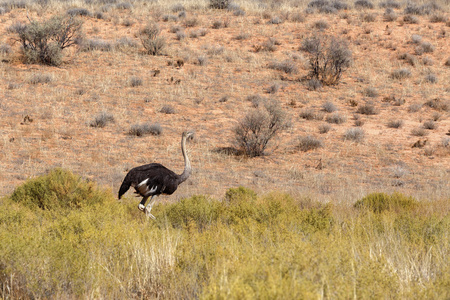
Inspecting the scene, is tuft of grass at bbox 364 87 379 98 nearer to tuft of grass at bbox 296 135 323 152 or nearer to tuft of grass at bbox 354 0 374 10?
tuft of grass at bbox 296 135 323 152

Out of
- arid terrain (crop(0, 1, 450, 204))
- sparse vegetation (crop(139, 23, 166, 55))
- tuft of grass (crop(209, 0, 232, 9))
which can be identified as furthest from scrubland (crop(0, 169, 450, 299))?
tuft of grass (crop(209, 0, 232, 9))

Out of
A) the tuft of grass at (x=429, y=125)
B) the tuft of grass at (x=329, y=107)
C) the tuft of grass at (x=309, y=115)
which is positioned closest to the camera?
the tuft of grass at (x=429, y=125)

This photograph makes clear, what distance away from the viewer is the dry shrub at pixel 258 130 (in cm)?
1577

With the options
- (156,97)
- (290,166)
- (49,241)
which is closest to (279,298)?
(49,241)

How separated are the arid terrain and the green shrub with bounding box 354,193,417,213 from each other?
1.14 metres

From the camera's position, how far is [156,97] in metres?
20.0

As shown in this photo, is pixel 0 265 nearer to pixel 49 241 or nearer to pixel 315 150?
pixel 49 241

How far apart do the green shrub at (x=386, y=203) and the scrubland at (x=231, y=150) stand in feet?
0.14

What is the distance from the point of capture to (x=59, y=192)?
879 cm

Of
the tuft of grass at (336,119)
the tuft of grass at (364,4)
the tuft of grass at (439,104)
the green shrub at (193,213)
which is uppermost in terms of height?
the tuft of grass at (364,4)

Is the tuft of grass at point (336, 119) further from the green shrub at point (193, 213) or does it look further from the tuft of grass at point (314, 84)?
the green shrub at point (193, 213)

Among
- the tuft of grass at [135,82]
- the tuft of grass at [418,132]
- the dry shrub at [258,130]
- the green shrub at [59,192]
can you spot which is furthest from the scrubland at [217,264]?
the tuft of grass at [135,82]

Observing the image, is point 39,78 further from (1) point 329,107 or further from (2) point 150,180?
(2) point 150,180

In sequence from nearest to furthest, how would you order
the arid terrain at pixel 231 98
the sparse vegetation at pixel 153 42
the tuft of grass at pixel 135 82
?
1. the arid terrain at pixel 231 98
2. the tuft of grass at pixel 135 82
3. the sparse vegetation at pixel 153 42
